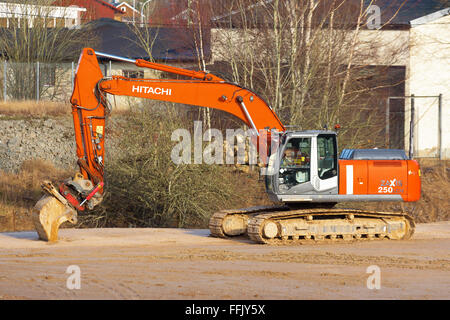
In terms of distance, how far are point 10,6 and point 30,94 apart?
517 cm

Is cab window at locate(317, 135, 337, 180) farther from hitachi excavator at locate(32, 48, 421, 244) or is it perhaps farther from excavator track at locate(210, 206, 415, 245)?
excavator track at locate(210, 206, 415, 245)

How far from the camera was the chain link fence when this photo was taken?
32.9m

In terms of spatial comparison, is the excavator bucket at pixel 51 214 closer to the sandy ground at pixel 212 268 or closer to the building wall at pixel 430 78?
the sandy ground at pixel 212 268

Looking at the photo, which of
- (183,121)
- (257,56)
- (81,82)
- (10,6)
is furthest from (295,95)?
(10,6)

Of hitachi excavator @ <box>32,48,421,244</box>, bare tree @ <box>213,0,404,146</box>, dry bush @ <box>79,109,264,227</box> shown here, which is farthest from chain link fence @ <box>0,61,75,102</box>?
hitachi excavator @ <box>32,48,421,244</box>

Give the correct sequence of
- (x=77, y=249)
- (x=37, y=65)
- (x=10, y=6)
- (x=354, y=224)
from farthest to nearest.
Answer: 1. (x=10, y=6)
2. (x=37, y=65)
3. (x=354, y=224)
4. (x=77, y=249)

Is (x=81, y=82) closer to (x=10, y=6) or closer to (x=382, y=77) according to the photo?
(x=382, y=77)

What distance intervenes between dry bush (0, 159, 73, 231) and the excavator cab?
911cm

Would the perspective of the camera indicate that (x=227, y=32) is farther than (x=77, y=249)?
Yes
